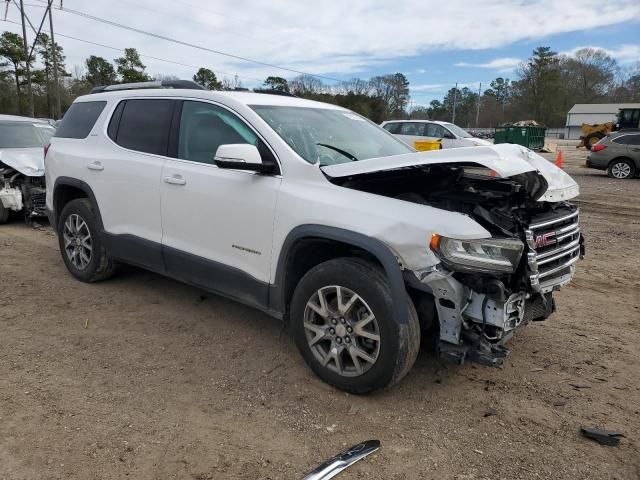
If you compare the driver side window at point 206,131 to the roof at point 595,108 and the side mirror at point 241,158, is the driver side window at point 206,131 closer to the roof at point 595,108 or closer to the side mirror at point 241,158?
the side mirror at point 241,158

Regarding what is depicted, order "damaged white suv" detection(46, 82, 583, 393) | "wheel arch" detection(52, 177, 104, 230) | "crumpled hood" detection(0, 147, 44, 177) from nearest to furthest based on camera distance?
"damaged white suv" detection(46, 82, 583, 393) → "wheel arch" detection(52, 177, 104, 230) → "crumpled hood" detection(0, 147, 44, 177)

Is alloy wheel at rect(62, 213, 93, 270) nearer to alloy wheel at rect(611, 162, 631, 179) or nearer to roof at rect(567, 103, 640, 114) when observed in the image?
alloy wheel at rect(611, 162, 631, 179)

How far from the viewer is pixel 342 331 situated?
10.2 ft

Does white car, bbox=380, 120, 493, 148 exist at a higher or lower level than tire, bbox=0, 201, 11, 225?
higher

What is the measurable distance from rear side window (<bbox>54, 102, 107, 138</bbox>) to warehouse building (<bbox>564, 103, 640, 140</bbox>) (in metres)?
83.1

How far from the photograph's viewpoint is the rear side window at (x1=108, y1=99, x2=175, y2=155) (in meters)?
4.25

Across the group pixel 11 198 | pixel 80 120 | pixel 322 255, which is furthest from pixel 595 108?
pixel 322 255

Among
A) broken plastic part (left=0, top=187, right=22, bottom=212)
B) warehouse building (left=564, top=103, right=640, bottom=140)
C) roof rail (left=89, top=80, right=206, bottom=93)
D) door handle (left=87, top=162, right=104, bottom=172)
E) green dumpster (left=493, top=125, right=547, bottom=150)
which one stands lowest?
broken plastic part (left=0, top=187, right=22, bottom=212)

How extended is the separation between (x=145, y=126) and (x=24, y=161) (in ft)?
15.3

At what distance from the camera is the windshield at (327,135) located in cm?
359

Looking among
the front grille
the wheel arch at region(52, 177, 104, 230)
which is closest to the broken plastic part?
the wheel arch at region(52, 177, 104, 230)

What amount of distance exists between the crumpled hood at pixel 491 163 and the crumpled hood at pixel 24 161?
6394mm

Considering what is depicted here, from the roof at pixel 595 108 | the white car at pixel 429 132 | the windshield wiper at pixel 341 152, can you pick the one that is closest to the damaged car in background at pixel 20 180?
the windshield wiper at pixel 341 152

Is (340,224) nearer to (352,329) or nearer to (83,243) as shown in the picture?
(352,329)
